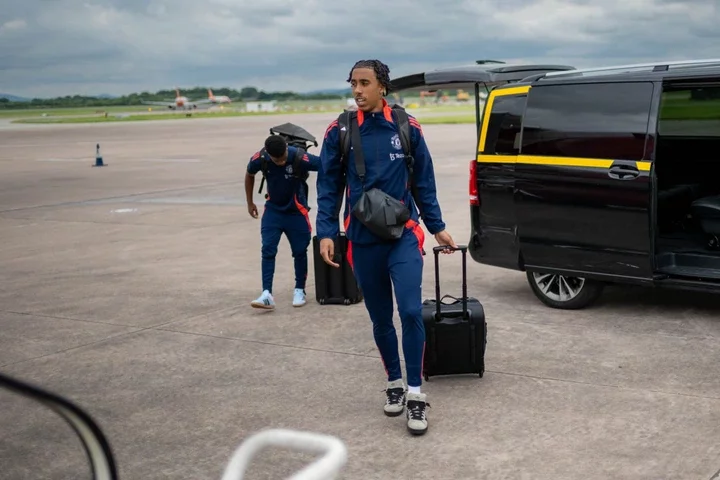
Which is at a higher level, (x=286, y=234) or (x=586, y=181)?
(x=586, y=181)

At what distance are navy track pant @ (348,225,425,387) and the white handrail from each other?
9.72ft

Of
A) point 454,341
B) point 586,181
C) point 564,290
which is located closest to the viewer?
point 454,341

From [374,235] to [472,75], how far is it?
3.42 m

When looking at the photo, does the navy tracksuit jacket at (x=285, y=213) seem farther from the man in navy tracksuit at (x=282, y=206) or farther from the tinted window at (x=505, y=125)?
the tinted window at (x=505, y=125)

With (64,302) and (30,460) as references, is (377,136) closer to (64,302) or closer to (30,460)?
(30,460)

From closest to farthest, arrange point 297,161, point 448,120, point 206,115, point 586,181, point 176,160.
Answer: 1. point 586,181
2. point 297,161
3. point 176,160
4. point 448,120
5. point 206,115

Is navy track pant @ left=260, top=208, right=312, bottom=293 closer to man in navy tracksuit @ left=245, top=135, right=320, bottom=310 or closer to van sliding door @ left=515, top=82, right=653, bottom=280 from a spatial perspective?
man in navy tracksuit @ left=245, top=135, right=320, bottom=310

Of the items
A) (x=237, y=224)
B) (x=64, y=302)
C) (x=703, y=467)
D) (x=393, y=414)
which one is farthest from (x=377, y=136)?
(x=237, y=224)

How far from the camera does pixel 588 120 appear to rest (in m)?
7.11

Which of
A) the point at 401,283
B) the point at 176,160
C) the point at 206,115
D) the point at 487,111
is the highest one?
the point at 487,111

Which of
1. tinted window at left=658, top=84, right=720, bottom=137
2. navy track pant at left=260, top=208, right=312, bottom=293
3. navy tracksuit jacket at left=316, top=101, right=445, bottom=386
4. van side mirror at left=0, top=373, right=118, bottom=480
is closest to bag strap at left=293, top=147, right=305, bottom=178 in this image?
navy track pant at left=260, top=208, right=312, bottom=293

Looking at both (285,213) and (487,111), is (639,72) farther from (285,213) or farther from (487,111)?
(285,213)

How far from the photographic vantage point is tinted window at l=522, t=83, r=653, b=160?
6.88 m

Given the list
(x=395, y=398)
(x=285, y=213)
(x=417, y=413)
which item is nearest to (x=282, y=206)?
(x=285, y=213)
